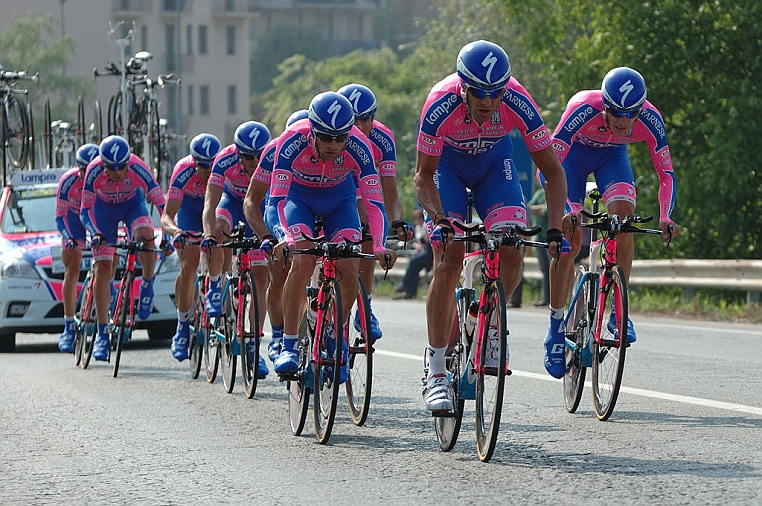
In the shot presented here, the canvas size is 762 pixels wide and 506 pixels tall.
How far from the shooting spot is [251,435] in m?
9.20

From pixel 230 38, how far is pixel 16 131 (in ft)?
274

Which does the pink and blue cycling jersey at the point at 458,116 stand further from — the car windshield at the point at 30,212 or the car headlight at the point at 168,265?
the car windshield at the point at 30,212

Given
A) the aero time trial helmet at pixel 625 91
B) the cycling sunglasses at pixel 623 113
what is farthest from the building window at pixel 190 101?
the aero time trial helmet at pixel 625 91

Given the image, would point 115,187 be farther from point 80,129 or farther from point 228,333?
point 80,129

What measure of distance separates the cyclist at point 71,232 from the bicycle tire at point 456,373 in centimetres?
731

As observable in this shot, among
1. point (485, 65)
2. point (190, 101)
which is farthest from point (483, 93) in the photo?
point (190, 101)

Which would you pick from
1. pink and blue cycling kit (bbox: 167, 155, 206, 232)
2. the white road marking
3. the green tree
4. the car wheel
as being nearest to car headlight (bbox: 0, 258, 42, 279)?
the car wheel

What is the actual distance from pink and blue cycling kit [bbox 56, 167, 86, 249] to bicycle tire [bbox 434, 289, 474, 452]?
7546 millimetres

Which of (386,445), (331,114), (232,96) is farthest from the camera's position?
(232,96)

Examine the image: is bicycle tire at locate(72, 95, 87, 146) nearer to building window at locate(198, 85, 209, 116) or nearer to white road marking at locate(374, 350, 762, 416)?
white road marking at locate(374, 350, 762, 416)

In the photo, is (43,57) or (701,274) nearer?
A: (701,274)

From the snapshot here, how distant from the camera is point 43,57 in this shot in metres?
77.8

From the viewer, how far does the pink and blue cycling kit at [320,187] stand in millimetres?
9430

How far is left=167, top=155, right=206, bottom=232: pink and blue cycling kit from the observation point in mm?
13675
